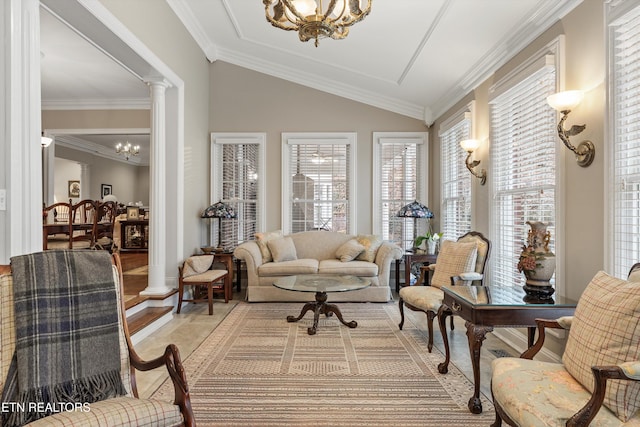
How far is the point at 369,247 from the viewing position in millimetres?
5418

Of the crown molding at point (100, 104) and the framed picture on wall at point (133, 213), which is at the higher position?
the crown molding at point (100, 104)

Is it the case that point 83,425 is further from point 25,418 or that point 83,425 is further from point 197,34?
point 197,34

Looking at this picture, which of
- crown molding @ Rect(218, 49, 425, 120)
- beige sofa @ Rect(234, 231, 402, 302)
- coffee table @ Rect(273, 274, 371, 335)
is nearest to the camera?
coffee table @ Rect(273, 274, 371, 335)

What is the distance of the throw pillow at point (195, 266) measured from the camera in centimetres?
452

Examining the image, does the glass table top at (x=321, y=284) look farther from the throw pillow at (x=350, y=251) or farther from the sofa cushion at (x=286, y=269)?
the throw pillow at (x=350, y=251)

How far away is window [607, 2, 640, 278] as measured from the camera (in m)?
2.18

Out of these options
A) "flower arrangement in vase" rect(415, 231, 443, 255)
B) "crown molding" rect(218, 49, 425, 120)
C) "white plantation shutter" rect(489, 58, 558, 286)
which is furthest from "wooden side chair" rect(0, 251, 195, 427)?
"crown molding" rect(218, 49, 425, 120)

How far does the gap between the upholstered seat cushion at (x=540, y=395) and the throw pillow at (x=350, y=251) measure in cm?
351

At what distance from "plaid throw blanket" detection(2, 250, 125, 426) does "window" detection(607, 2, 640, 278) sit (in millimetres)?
2838

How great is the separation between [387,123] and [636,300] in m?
4.97

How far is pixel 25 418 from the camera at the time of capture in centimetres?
143

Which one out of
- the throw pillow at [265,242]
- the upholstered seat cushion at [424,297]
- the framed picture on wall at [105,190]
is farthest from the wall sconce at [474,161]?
the framed picture on wall at [105,190]

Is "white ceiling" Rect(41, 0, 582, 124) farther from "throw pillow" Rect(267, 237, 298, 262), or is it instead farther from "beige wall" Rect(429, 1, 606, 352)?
"throw pillow" Rect(267, 237, 298, 262)

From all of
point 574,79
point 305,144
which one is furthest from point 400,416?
point 305,144
